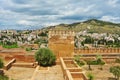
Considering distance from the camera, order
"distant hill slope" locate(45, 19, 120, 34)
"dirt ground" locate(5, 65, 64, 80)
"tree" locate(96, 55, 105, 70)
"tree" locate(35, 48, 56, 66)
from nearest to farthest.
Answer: "dirt ground" locate(5, 65, 64, 80), "tree" locate(35, 48, 56, 66), "tree" locate(96, 55, 105, 70), "distant hill slope" locate(45, 19, 120, 34)

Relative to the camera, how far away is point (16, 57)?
2005 centimetres

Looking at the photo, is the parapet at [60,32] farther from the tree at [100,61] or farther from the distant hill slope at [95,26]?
the distant hill slope at [95,26]

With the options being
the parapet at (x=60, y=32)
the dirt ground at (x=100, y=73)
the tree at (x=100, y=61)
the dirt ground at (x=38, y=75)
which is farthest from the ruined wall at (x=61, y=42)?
the dirt ground at (x=38, y=75)

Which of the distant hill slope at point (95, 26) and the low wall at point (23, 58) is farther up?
the low wall at point (23, 58)

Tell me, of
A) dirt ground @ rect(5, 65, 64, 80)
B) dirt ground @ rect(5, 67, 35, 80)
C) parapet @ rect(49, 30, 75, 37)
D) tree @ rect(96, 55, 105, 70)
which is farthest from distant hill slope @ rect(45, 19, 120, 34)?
dirt ground @ rect(5, 65, 64, 80)

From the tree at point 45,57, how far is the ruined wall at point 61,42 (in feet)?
5.03

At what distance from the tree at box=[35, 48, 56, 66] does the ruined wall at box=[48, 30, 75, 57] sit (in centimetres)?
153

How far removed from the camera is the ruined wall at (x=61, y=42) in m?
19.7

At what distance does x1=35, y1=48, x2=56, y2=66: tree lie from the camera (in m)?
18.1

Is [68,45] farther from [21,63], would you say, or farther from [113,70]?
[113,70]

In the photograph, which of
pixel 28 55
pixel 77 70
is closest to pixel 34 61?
pixel 28 55

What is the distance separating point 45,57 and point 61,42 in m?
2.28

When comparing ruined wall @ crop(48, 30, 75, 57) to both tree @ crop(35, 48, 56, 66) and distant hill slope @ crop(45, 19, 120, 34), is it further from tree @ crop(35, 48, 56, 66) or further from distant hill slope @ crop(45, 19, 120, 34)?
distant hill slope @ crop(45, 19, 120, 34)

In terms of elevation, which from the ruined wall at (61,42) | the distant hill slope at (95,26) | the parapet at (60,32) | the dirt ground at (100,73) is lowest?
the distant hill slope at (95,26)
